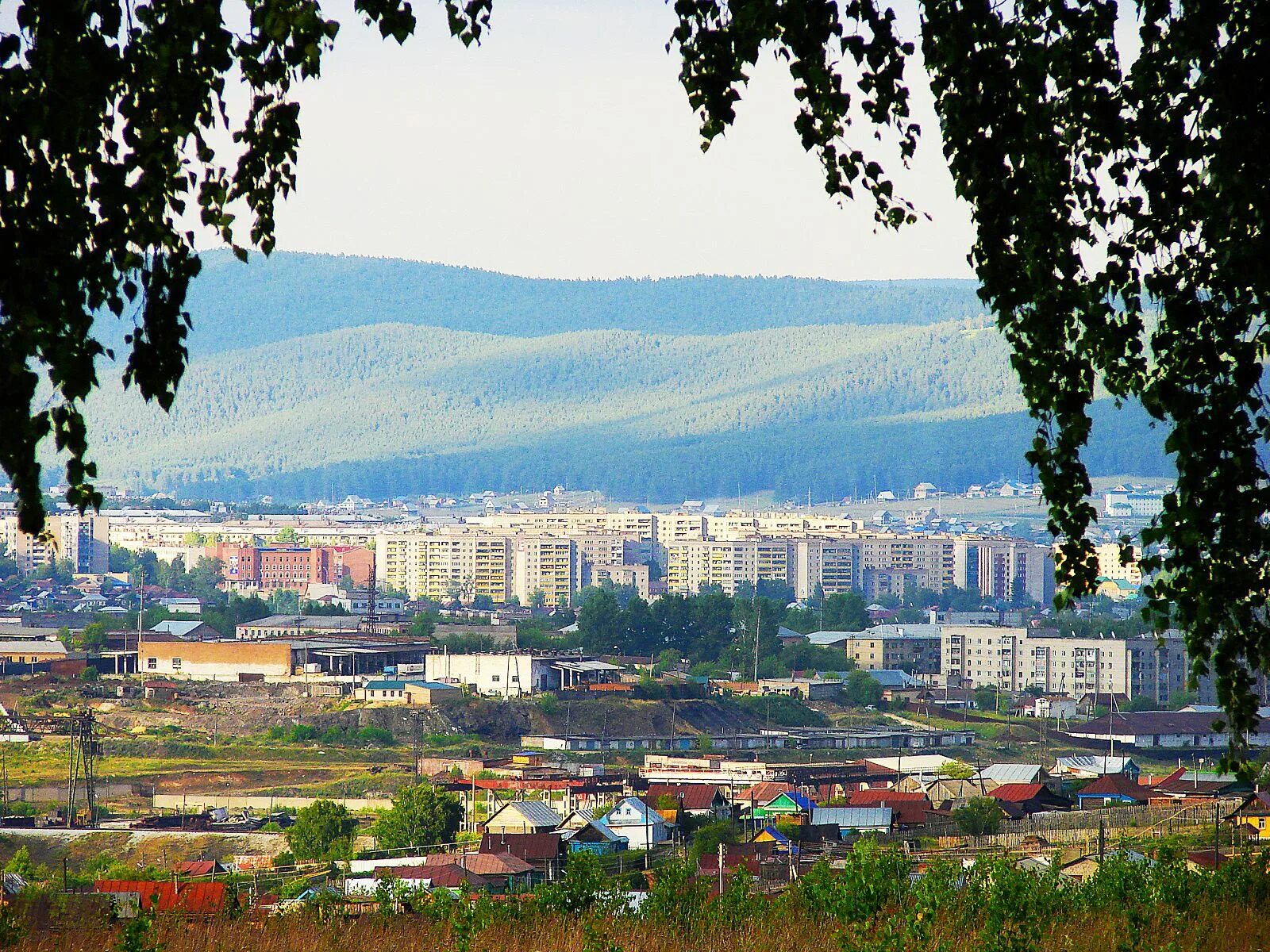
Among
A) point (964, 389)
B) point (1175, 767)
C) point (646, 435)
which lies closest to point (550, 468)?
point (646, 435)

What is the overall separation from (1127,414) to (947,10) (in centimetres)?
17667

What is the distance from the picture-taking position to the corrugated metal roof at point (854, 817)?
19.8 m

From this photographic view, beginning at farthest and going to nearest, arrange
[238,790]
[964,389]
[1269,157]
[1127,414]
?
[964,389]
[1127,414]
[238,790]
[1269,157]

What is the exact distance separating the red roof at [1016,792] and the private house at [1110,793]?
53 cm

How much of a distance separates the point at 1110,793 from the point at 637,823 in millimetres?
7124

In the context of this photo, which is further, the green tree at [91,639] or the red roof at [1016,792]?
the green tree at [91,639]

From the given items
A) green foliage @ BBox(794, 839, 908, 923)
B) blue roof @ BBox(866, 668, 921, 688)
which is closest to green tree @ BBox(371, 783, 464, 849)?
green foliage @ BBox(794, 839, 908, 923)

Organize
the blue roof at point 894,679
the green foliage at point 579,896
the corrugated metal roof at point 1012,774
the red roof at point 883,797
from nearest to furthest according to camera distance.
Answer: the green foliage at point 579,896, the red roof at point 883,797, the corrugated metal roof at point 1012,774, the blue roof at point 894,679

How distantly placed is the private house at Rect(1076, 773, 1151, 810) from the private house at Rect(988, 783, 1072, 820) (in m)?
0.26

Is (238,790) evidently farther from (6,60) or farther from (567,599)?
(567,599)

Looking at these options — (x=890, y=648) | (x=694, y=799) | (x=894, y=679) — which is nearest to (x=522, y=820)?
(x=694, y=799)

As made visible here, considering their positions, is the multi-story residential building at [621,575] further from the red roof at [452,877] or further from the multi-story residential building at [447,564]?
the red roof at [452,877]

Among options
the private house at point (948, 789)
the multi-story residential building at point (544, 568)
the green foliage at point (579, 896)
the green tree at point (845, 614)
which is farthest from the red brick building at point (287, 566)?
the green foliage at point (579, 896)

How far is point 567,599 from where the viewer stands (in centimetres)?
7838
